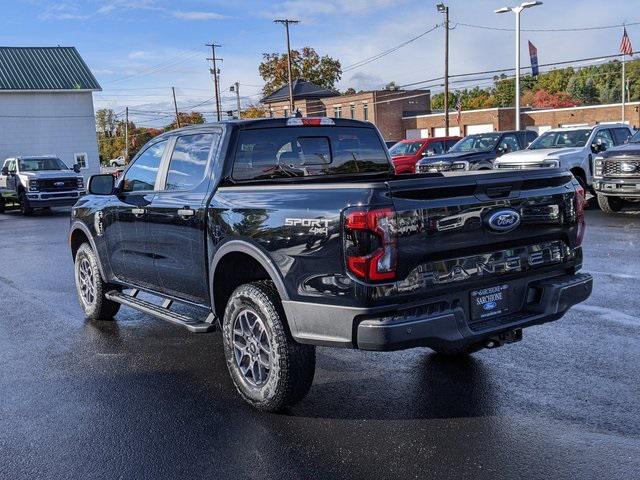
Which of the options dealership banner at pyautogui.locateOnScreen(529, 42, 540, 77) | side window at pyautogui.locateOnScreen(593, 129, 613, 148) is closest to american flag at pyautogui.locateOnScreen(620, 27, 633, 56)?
dealership banner at pyautogui.locateOnScreen(529, 42, 540, 77)

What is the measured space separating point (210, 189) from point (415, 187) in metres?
1.78

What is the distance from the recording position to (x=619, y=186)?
1416 cm

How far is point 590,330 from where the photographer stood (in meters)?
6.17

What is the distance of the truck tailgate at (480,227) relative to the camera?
3924mm

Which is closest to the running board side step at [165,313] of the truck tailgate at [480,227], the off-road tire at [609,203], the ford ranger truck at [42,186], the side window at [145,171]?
the side window at [145,171]

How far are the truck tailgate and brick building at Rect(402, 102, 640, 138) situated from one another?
57.5 m

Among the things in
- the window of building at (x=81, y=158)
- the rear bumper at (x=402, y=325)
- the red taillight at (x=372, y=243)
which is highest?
the window of building at (x=81, y=158)

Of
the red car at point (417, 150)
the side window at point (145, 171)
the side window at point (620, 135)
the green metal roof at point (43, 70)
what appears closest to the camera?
the side window at point (145, 171)

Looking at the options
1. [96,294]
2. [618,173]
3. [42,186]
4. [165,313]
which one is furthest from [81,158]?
[165,313]

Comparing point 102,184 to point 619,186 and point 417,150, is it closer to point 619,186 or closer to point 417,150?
point 619,186

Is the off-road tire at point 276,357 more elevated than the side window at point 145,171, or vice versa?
the side window at point 145,171

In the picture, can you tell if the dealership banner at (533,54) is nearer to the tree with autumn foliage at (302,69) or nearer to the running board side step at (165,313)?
the running board side step at (165,313)

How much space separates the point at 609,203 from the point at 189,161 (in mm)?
12184

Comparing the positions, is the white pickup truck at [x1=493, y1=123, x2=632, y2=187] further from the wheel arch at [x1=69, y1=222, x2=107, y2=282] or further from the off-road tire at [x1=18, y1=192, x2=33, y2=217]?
the off-road tire at [x1=18, y1=192, x2=33, y2=217]
